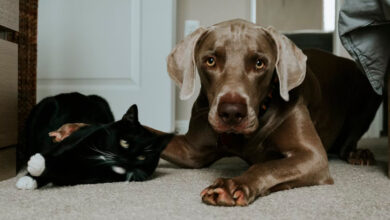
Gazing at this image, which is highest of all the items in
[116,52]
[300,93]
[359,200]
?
[116,52]

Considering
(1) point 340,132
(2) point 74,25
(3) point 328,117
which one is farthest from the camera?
(2) point 74,25

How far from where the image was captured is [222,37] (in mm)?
1182

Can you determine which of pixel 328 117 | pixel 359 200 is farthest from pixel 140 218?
pixel 328 117

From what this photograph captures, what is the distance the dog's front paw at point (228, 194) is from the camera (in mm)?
931

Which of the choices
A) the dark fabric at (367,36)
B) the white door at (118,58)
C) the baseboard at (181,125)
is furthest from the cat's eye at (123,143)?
the baseboard at (181,125)

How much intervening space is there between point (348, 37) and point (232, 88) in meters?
0.55

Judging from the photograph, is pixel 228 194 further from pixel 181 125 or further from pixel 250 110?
pixel 181 125

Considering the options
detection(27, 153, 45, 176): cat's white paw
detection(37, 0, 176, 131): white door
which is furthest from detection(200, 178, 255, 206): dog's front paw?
detection(37, 0, 176, 131): white door

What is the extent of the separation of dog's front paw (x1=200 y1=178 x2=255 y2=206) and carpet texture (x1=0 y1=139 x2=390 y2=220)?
17 millimetres

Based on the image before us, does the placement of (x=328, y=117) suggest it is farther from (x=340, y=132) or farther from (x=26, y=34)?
(x=26, y=34)

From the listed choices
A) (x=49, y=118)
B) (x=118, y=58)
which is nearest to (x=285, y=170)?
(x=49, y=118)

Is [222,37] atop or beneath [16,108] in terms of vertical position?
atop

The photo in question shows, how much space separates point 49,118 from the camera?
143 centimetres

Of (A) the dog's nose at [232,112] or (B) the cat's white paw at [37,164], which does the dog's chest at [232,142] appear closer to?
(A) the dog's nose at [232,112]
